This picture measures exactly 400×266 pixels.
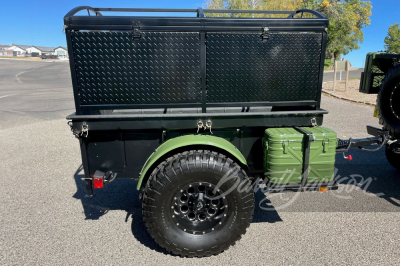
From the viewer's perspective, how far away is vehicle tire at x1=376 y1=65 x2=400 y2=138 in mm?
3764

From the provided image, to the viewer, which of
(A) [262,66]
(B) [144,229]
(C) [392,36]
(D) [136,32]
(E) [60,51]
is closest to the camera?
(D) [136,32]

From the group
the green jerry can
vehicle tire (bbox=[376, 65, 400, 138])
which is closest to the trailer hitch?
vehicle tire (bbox=[376, 65, 400, 138])

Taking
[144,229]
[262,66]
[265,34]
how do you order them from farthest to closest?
[144,229]
[262,66]
[265,34]

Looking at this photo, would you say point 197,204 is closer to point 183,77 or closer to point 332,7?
point 183,77

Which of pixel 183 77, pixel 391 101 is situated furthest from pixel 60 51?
pixel 391 101

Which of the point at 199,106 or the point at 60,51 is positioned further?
the point at 60,51

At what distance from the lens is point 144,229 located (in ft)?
11.4

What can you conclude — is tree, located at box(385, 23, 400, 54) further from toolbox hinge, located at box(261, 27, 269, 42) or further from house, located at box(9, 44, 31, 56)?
house, located at box(9, 44, 31, 56)

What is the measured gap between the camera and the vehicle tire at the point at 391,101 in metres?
3.76

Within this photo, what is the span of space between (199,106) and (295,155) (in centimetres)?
117

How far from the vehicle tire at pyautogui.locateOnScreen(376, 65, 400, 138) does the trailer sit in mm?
1522

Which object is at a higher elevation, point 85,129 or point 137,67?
point 137,67

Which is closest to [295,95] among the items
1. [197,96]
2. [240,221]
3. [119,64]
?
[197,96]

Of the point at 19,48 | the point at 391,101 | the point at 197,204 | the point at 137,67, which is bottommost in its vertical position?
the point at 197,204
